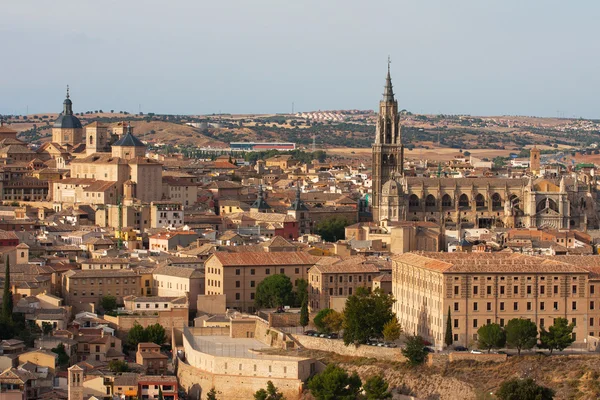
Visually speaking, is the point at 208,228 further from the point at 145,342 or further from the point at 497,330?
the point at 497,330

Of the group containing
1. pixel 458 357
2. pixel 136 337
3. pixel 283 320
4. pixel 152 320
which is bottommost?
pixel 136 337

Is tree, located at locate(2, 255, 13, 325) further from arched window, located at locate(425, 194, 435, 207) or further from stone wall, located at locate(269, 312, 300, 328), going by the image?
arched window, located at locate(425, 194, 435, 207)

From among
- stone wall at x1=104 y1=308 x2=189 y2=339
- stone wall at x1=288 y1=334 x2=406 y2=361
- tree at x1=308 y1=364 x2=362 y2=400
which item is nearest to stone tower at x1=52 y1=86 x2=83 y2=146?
stone wall at x1=104 y1=308 x2=189 y2=339

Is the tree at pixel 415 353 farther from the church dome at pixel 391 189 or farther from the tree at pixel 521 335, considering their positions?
the church dome at pixel 391 189

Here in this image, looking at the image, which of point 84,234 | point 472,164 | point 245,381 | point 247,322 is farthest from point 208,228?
point 472,164

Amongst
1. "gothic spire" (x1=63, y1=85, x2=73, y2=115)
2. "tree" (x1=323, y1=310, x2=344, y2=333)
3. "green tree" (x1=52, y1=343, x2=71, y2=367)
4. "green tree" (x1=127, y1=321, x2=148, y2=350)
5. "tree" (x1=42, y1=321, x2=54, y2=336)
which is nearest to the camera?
"green tree" (x1=52, y1=343, x2=71, y2=367)

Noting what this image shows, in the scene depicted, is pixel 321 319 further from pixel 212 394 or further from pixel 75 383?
pixel 75 383

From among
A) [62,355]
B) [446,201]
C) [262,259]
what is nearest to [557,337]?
[62,355]
